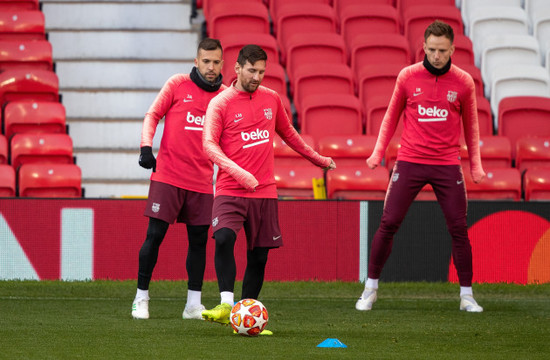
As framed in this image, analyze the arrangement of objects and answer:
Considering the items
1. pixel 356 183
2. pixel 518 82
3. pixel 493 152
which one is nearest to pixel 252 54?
pixel 356 183

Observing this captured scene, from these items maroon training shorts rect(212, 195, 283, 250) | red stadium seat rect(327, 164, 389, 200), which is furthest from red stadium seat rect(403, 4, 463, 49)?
maroon training shorts rect(212, 195, 283, 250)

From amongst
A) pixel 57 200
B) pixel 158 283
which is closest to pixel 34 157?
pixel 57 200

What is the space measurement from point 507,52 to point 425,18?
115 centimetres

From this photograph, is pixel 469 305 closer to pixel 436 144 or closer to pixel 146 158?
pixel 436 144

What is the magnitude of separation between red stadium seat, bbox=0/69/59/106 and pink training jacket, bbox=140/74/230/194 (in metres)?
4.97

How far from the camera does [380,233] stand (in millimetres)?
6812

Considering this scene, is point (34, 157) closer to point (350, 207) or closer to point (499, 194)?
point (350, 207)

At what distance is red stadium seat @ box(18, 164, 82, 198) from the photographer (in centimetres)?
925

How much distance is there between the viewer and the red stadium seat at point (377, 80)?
36.2 feet

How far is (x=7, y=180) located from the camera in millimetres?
9109

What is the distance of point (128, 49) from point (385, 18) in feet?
10.9

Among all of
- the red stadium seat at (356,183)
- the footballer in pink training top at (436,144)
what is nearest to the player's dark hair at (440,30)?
the footballer in pink training top at (436,144)

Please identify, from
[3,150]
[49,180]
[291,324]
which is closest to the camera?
[291,324]

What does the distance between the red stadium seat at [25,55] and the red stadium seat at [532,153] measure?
18.2ft
